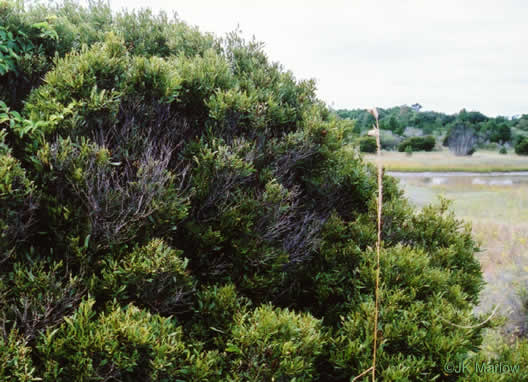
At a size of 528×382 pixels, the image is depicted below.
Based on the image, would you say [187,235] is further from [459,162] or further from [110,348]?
[459,162]

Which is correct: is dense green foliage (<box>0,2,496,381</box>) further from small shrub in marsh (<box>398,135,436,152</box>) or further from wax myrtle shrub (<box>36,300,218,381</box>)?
small shrub in marsh (<box>398,135,436,152</box>)

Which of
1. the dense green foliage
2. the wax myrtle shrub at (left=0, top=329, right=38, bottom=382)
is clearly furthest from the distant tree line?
the wax myrtle shrub at (left=0, top=329, right=38, bottom=382)

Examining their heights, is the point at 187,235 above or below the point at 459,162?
below

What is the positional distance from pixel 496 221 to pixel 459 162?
18.8 feet

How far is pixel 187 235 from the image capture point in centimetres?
393

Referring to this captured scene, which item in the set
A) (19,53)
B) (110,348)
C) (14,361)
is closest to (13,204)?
(14,361)

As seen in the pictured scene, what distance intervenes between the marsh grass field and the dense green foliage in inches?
78.1

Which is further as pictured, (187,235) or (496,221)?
(496,221)

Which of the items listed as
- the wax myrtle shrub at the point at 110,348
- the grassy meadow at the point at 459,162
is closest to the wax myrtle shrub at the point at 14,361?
the wax myrtle shrub at the point at 110,348

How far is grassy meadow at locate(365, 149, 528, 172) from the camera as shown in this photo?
1630cm

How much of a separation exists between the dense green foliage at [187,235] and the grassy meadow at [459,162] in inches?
472

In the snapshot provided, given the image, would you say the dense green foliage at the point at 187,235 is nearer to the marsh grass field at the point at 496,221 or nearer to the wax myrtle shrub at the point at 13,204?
the wax myrtle shrub at the point at 13,204

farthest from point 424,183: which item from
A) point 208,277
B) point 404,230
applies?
point 208,277

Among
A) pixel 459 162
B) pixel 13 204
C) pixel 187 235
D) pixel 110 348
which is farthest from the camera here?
pixel 459 162
